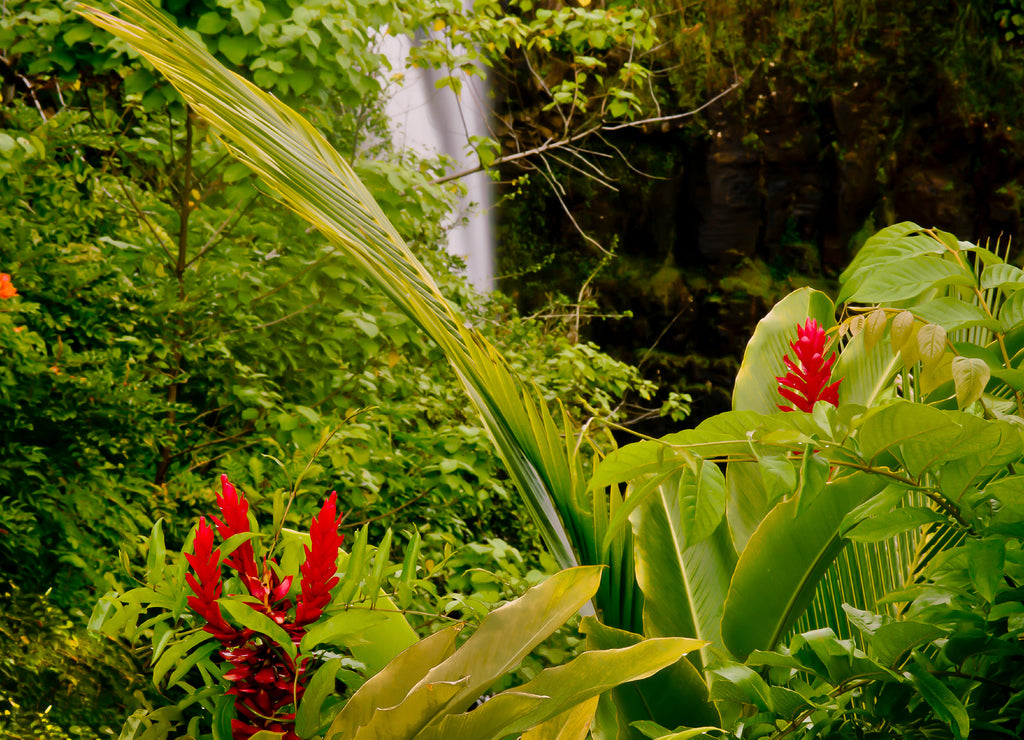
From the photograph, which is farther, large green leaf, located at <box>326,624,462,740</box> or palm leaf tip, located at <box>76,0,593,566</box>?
palm leaf tip, located at <box>76,0,593,566</box>

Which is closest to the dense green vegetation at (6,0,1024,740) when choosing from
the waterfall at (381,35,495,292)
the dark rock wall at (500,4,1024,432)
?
the waterfall at (381,35,495,292)

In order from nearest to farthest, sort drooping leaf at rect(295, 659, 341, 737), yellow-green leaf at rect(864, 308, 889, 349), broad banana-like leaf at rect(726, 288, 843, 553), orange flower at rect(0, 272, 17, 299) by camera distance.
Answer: drooping leaf at rect(295, 659, 341, 737) < yellow-green leaf at rect(864, 308, 889, 349) < broad banana-like leaf at rect(726, 288, 843, 553) < orange flower at rect(0, 272, 17, 299)

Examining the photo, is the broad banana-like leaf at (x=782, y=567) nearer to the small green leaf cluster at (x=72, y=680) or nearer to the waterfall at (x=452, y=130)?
the small green leaf cluster at (x=72, y=680)

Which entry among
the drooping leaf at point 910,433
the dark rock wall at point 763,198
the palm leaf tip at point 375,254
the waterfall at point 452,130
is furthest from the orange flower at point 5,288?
the dark rock wall at point 763,198

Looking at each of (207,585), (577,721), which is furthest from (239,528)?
(577,721)

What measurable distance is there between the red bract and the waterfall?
322cm

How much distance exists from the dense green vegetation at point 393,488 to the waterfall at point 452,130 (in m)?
1.93

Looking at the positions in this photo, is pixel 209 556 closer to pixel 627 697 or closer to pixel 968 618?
pixel 627 697

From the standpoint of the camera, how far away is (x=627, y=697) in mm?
1030

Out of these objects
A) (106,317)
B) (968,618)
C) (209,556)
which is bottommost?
(968,618)

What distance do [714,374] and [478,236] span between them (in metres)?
1.95

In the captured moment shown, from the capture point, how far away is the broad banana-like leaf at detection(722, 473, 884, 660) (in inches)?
37.9

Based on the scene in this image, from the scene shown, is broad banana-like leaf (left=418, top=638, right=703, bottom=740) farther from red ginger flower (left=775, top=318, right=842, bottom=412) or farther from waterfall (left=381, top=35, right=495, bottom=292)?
waterfall (left=381, top=35, right=495, bottom=292)

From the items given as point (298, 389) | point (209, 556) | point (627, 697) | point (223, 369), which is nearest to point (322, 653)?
point (209, 556)
